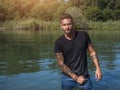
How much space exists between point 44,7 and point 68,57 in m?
81.8

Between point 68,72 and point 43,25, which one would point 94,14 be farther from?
point 68,72

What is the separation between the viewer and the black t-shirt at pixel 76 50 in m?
7.24

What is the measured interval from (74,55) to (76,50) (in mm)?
136

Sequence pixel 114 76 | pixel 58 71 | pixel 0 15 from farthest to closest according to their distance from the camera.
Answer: pixel 0 15
pixel 58 71
pixel 114 76

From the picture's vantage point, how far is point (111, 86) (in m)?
11.5

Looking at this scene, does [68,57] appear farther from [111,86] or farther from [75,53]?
[111,86]

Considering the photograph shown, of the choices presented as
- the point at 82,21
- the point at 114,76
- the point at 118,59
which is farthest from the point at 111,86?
the point at 82,21

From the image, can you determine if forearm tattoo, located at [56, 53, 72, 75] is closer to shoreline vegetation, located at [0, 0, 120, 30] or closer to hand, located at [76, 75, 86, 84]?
hand, located at [76, 75, 86, 84]

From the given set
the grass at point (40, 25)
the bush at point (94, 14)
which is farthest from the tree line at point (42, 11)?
the grass at point (40, 25)

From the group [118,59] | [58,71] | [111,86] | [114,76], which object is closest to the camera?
[111,86]

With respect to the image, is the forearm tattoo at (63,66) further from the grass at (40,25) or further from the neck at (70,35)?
the grass at (40,25)

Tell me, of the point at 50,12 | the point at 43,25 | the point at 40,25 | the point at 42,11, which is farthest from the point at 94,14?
the point at 40,25

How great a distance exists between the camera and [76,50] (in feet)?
23.9

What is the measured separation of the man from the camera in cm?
719
